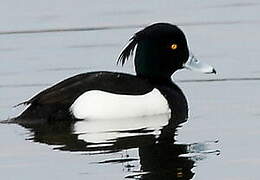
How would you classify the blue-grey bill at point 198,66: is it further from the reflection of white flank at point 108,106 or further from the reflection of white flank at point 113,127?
the reflection of white flank at point 108,106

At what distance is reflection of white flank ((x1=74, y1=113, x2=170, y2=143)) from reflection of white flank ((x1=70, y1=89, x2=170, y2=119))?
0.06 metres

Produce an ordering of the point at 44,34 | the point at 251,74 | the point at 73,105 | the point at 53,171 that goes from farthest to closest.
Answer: the point at 44,34 → the point at 251,74 → the point at 73,105 → the point at 53,171

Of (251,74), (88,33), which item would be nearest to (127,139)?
(251,74)

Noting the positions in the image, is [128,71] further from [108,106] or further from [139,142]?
[139,142]

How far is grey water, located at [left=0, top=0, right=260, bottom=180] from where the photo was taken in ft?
36.7

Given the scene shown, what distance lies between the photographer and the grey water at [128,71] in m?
11.2

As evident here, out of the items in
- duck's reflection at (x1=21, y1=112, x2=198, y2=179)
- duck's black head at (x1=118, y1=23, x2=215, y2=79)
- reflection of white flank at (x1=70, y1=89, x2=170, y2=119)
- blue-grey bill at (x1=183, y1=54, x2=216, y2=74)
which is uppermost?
duck's black head at (x1=118, y1=23, x2=215, y2=79)

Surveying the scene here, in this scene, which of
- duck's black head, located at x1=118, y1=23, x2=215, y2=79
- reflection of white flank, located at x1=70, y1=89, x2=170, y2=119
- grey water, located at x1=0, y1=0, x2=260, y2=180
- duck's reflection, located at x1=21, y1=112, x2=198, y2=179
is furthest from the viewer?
duck's black head, located at x1=118, y1=23, x2=215, y2=79

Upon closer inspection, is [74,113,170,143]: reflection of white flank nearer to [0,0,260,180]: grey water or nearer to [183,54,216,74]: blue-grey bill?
[0,0,260,180]: grey water

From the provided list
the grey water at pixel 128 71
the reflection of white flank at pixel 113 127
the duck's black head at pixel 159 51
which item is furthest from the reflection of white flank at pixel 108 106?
the duck's black head at pixel 159 51

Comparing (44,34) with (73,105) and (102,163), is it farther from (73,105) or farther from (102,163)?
(102,163)

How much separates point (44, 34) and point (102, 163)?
6.67 meters

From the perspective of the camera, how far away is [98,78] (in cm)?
1336

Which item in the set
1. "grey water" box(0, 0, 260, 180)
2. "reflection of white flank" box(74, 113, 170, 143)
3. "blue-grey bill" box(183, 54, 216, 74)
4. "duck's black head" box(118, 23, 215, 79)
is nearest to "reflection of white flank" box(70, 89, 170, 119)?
"reflection of white flank" box(74, 113, 170, 143)
